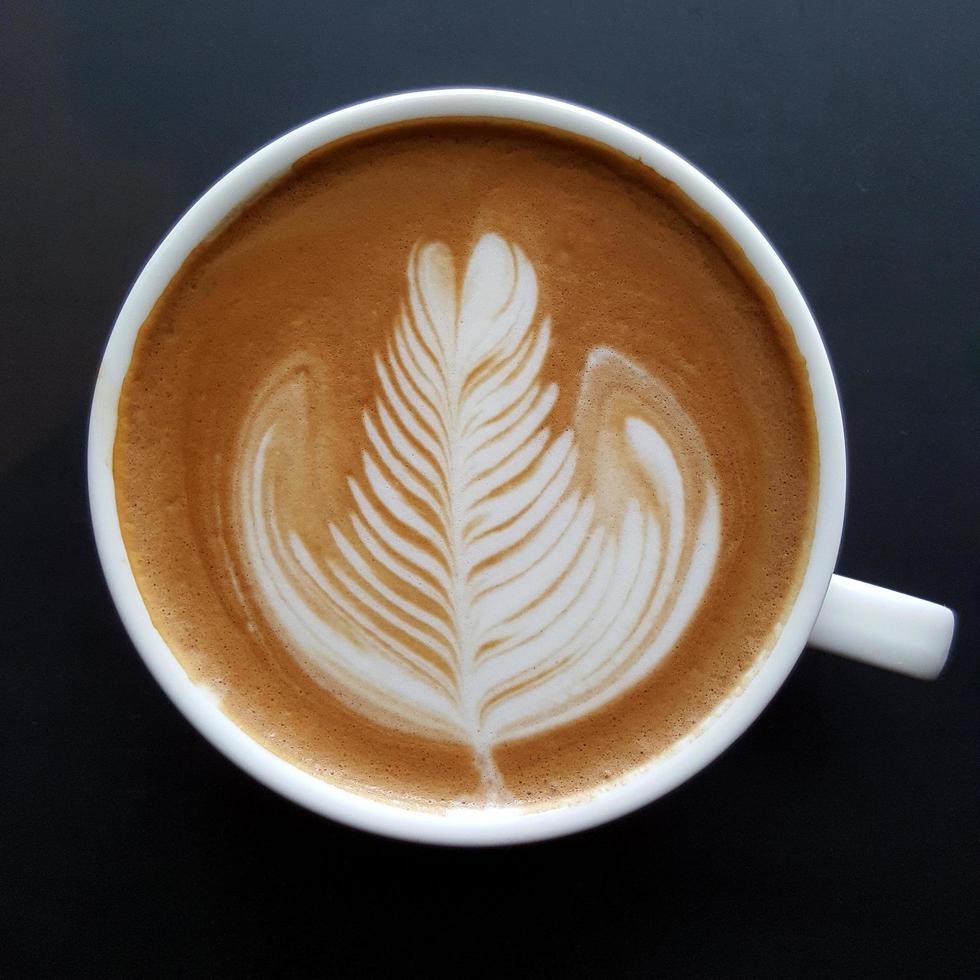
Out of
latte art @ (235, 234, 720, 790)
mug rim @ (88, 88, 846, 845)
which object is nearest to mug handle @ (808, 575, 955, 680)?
mug rim @ (88, 88, 846, 845)

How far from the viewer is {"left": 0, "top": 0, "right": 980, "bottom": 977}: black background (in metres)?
1.46

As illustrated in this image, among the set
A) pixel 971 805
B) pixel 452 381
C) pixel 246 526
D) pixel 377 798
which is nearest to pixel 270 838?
pixel 377 798

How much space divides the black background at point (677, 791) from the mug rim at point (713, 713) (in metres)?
0.34

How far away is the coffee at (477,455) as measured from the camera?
1164mm

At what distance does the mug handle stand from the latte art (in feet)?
0.61

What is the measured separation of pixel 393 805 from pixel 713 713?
1.40 ft

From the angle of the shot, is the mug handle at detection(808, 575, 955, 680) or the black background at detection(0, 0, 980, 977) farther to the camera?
the black background at detection(0, 0, 980, 977)

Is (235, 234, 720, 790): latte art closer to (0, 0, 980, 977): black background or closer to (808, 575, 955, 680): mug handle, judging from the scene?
(808, 575, 955, 680): mug handle

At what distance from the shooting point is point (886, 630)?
1193mm

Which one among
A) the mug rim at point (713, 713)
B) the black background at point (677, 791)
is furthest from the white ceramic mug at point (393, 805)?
the black background at point (677, 791)

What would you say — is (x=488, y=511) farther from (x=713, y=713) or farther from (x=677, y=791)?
(x=677, y=791)

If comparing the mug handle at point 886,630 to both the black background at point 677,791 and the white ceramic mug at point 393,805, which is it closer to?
the white ceramic mug at point 393,805

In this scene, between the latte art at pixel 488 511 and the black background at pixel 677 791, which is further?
the black background at pixel 677 791

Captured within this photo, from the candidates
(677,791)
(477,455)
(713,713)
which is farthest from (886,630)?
(477,455)
